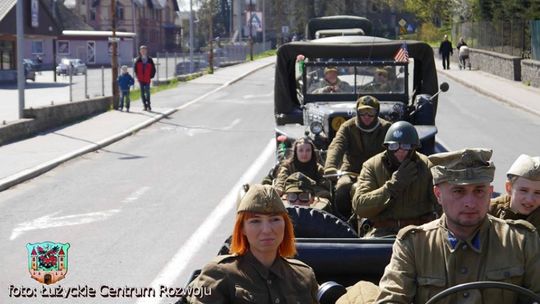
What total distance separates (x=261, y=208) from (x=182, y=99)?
36.6 metres

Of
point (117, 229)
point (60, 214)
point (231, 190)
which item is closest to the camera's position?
point (117, 229)

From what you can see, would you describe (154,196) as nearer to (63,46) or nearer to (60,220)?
(60,220)

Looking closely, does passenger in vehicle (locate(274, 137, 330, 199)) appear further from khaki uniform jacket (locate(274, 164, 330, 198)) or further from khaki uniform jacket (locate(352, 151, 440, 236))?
khaki uniform jacket (locate(352, 151, 440, 236))

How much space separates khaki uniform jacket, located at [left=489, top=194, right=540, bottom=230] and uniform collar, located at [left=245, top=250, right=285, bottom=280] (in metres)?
2.10

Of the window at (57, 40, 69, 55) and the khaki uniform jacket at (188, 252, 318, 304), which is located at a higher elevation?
the window at (57, 40, 69, 55)

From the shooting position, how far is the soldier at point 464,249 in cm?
499

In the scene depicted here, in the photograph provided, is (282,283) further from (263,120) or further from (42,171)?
(263,120)

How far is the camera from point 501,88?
42.8 metres

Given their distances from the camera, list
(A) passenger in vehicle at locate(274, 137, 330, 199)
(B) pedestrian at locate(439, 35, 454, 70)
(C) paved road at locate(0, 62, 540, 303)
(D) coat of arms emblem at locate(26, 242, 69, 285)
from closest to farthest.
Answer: (D) coat of arms emblem at locate(26, 242, 69, 285) < (A) passenger in vehicle at locate(274, 137, 330, 199) < (C) paved road at locate(0, 62, 540, 303) < (B) pedestrian at locate(439, 35, 454, 70)

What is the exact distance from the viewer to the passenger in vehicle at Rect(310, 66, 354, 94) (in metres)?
16.6

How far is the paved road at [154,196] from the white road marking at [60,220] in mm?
14

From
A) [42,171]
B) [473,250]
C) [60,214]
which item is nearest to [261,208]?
[473,250]

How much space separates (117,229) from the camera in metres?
13.5

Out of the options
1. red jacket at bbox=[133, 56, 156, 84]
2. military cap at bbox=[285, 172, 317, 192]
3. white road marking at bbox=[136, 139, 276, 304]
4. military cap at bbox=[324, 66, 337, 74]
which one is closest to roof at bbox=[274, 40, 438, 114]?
military cap at bbox=[324, 66, 337, 74]
